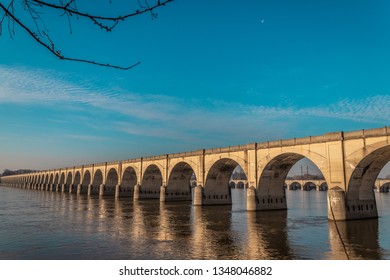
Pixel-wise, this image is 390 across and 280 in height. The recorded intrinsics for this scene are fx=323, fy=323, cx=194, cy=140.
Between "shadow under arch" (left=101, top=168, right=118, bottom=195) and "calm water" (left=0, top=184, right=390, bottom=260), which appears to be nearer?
"calm water" (left=0, top=184, right=390, bottom=260)

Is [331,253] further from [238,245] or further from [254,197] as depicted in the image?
[254,197]

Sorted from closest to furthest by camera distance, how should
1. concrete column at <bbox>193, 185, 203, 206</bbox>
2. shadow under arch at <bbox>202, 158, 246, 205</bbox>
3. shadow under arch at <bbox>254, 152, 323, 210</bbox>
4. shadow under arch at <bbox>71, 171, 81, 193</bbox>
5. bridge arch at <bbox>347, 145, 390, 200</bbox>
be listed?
bridge arch at <bbox>347, 145, 390, 200</bbox>
shadow under arch at <bbox>254, 152, 323, 210</bbox>
concrete column at <bbox>193, 185, 203, 206</bbox>
shadow under arch at <bbox>202, 158, 246, 205</bbox>
shadow under arch at <bbox>71, 171, 81, 193</bbox>

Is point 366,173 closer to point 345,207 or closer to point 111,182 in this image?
point 345,207

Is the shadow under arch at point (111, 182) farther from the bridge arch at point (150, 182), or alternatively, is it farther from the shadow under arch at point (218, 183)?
the shadow under arch at point (218, 183)

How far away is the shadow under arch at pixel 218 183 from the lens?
5478 cm

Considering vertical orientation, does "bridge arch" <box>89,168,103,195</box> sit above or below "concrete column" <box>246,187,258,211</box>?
above

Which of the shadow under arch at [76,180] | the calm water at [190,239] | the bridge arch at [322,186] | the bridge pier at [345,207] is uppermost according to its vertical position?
the shadow under arch at [76,180]

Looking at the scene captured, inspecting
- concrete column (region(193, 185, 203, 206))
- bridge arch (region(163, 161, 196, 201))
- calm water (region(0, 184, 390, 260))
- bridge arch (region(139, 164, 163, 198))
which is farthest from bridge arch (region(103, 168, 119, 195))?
calm water (region(0, 184, 390, 260))

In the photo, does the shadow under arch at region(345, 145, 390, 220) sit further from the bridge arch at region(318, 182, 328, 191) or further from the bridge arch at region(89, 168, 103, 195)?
the bridge arch at region(318, 182, 328, 191)

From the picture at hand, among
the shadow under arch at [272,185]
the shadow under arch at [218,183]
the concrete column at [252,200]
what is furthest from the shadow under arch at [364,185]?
the shadow under arch at [218,183]

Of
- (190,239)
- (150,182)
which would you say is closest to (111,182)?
(150,182)

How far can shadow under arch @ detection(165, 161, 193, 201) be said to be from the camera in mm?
64812

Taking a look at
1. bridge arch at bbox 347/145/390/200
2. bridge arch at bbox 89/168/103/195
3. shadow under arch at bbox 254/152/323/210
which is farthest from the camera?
bridge arch at bbox 89/168/103/195
